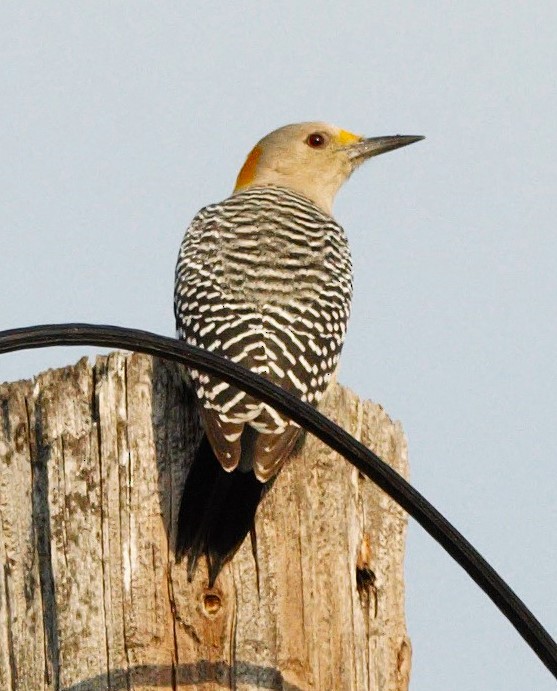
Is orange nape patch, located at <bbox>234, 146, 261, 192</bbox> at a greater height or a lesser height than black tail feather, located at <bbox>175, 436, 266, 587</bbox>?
greater

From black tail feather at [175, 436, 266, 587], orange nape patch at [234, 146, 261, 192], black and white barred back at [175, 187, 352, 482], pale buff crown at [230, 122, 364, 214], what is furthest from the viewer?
orange nape patch at [234, 146, 261, 192]

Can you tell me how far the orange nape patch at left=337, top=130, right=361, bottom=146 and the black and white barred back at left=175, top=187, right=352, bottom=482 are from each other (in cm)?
205

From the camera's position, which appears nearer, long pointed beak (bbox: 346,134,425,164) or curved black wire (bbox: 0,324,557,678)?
curved black wire (bbox: 0,324,557,678)

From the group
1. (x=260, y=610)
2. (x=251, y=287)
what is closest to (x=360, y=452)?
(x=260, y=610)

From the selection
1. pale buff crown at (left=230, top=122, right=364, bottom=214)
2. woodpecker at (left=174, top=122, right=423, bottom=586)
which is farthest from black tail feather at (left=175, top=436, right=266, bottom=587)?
pale buff crown at (left=230, top=122, right=364, bottom=214)

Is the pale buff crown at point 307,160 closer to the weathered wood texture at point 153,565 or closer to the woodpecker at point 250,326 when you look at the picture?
the woodpecker at point 250,326

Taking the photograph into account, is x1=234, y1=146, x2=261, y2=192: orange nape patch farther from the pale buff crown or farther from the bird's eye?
the bird's eye

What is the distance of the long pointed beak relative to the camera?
9.09 metres

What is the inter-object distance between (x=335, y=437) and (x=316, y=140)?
18.5ft

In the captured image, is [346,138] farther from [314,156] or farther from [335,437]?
[335,437]

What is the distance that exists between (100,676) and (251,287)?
193 cm

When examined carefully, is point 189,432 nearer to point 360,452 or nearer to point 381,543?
point 381,543

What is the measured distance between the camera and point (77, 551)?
14.8ft

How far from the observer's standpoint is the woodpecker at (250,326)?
4.75m
